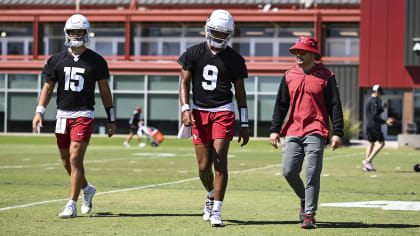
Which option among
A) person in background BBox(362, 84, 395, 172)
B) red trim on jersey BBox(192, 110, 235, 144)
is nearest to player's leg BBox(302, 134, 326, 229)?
red trim on jersey BBox(192, 110, 235, 144)

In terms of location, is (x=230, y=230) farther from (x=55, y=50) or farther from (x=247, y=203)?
(x=55, y=50)

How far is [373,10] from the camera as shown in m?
42.2

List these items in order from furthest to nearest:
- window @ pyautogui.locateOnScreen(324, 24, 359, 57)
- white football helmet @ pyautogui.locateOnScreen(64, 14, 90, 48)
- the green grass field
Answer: window @ pyautogui.locateOnScreen(324, 24, 359, 57) → white football helmet @ pyautogui.locateOnScreen(64, 14, 90, 48) → the green grass field

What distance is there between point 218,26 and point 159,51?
123ft

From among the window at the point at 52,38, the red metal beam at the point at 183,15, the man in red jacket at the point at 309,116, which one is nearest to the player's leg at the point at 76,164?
the man in red jacket at the point at 309,116

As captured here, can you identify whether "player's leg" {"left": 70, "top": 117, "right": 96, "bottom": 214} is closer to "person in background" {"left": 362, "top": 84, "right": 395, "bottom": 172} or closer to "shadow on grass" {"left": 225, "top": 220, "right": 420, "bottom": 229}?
"shadow on grass" {"left": 225, "top": 220, "right": 420, "bottom": 229}

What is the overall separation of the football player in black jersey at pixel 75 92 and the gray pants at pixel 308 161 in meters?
2.21

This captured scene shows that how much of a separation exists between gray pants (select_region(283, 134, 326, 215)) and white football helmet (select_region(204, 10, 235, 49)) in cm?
119

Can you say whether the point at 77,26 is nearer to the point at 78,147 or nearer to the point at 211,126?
the point at 78,147

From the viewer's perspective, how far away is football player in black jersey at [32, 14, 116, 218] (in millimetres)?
9039

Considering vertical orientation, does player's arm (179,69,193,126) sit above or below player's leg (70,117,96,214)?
above

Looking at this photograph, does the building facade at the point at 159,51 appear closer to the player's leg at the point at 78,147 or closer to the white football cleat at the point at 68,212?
the player's leg at the point at 78,147

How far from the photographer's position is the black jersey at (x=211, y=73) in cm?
865

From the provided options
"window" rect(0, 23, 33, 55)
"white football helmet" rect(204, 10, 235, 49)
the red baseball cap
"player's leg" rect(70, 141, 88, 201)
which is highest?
"window" rect(0, 23, 33, 55)
